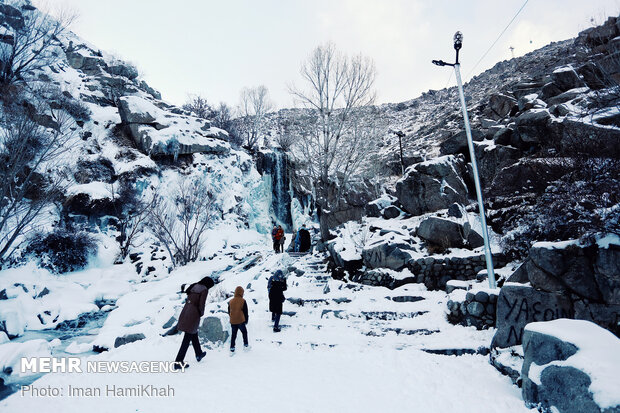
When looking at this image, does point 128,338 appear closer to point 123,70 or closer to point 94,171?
point 94,171

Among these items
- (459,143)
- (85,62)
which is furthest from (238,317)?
(85,62)

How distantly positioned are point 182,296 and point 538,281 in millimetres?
10069

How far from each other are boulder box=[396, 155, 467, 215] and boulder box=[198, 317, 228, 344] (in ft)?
28.9

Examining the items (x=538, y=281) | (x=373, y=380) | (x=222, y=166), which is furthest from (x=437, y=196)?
(x=222, y=166)

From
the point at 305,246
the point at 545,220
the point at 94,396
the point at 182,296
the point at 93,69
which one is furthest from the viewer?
the point at 93,69

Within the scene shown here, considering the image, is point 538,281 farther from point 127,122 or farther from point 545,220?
point 127,122

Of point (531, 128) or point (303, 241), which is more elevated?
point (531, 128)

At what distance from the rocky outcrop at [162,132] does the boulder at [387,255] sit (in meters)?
18.1

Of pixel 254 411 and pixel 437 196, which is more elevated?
pixel 437 196

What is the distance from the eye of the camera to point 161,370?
4.67 m

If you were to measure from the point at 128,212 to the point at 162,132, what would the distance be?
7980 millimetres

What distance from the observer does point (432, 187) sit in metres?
11.6

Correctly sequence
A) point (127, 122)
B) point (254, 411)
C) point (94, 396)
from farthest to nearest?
point (127, 122), point (94, 396), point (254, 411)

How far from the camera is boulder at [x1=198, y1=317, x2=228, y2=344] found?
18.6 ft
